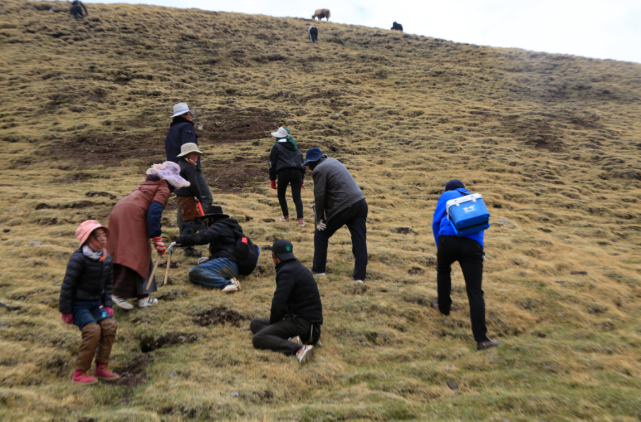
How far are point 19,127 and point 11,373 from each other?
20.5 meters

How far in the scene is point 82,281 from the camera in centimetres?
415

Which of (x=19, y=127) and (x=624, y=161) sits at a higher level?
(x=19, y=127)

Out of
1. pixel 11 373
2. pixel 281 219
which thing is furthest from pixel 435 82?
pixel 11 373

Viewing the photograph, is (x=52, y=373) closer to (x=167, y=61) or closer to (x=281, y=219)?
(x=281, y=219)

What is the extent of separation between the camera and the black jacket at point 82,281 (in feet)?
13.2

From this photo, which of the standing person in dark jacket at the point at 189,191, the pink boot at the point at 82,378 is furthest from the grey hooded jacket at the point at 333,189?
the pink boot at the point at 82,378

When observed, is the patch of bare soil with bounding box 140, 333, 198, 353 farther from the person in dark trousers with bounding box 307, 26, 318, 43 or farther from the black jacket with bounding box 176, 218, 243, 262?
the person in dark trousers with bounding box 307, 26, 318, 43

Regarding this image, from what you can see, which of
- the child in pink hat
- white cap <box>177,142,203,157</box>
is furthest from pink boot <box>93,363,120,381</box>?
white cap <box>177,142,203,157</box>

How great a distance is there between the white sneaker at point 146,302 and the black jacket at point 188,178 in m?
2.34

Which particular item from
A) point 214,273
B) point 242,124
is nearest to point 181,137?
point 214,273

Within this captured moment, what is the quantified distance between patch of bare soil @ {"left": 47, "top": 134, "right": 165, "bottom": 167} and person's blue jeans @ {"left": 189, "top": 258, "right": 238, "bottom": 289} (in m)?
10.6

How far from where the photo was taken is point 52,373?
419cm

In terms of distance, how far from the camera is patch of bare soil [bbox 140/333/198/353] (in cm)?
505

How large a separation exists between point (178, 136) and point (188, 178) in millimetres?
1289
